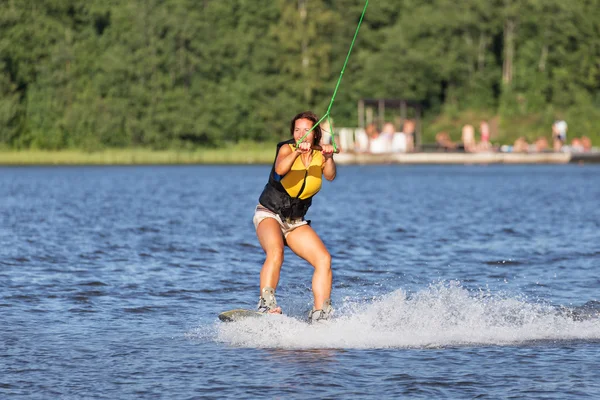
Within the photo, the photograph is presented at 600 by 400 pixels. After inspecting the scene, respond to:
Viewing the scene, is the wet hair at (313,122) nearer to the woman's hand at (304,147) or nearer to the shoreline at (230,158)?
the woman's hand at (304,147)

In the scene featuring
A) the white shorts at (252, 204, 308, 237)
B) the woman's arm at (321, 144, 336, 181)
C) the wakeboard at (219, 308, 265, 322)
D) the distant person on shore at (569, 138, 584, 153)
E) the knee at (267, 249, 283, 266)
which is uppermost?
the woman's arm at (321, 144, 336, 181)

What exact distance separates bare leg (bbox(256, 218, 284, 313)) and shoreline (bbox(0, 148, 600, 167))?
176ft

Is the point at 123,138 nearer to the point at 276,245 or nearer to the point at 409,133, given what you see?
the point at 409,133

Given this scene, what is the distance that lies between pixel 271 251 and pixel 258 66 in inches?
2799

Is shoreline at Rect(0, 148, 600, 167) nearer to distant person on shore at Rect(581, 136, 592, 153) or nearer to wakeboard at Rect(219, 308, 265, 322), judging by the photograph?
distant person on shore at Rect(581, 136, 592, 153)

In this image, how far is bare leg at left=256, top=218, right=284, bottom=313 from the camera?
1009cm

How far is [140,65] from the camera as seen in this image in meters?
77.2

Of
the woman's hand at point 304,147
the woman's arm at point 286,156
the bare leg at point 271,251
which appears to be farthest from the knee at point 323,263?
the woman's hand at point 304,147

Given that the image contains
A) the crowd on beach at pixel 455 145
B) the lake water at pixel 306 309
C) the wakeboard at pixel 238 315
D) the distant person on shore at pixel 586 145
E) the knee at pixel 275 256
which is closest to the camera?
the lake water at pixel 306 309

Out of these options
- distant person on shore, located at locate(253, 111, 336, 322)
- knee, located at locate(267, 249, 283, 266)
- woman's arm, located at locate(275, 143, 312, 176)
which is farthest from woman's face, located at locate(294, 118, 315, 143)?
knee, located at locate(267, 249, 283, 266)

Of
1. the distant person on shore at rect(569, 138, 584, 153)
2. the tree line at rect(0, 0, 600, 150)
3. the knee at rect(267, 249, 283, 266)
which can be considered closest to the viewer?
the knee at rect(267, 249, 283, 266)

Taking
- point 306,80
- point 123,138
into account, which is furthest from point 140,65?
point 306,80

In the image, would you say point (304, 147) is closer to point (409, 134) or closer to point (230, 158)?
point (409, 134)

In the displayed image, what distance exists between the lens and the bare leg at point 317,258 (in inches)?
398
